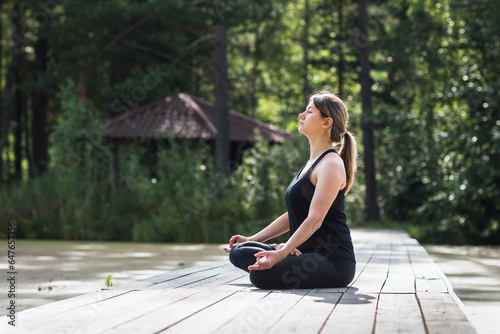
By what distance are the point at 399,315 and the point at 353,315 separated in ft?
0.65

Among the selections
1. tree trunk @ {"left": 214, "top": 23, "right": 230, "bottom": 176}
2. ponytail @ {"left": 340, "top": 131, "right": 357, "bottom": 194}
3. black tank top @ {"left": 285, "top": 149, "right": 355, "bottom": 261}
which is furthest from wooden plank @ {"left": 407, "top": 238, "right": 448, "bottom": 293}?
tree trunk @ {"left": 214, "top": 23, "right": 230, "bottom": 176}

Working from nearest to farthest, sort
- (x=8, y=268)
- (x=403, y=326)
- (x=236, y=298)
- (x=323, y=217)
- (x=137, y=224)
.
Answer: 1. (x=403, y=326)
2. (x=236, y=298)
3. (x=323, y=217)
4. (x=8, y=268)
5. (x=137, y=224)

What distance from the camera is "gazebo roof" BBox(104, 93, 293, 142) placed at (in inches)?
902

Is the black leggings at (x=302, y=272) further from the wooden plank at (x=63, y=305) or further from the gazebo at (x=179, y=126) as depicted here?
the gazebo at (x=179, y=126)

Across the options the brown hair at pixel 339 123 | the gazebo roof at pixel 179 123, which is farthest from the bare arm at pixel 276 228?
the gazebo roof at pixel 179 123

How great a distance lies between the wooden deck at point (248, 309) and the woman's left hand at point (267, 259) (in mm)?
143

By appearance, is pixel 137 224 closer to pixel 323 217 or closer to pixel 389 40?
pixel 389 40

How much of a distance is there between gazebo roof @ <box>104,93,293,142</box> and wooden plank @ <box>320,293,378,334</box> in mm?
18761

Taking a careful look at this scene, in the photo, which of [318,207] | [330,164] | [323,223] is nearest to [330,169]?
[330,164]

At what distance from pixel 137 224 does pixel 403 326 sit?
11908 millimetres

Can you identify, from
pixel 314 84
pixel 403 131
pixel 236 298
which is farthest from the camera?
pixel 314 84

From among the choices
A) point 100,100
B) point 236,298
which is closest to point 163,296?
point 236,298

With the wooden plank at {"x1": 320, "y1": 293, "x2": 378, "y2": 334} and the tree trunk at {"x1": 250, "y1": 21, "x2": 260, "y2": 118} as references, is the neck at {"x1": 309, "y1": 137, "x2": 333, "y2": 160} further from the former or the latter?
the tree trunk at {"x1": 250, "y1": 21, "x2": 260, "y2": 118}

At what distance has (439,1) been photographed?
20.2 metres
